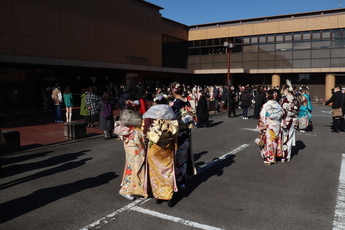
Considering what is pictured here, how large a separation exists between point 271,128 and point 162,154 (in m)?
3.59

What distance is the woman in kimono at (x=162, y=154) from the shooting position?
4.64 meters

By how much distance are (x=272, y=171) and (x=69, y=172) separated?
14.6 feet

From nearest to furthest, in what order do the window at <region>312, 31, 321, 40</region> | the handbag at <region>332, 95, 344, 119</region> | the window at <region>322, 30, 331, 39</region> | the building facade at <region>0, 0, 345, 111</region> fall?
the handbag at <region>332, 95, 344, 119</region> → the building facade at <region>0, 0, 345, 111</region> → the window at <region>322, 30, 331, 39</region> → the window at <region>312, 31, 321, 40</region>

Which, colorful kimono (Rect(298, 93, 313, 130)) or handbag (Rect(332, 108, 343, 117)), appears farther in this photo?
colorful kimono (Rect(298, 93, 313, 130))

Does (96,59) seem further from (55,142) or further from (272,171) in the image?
(272,171)

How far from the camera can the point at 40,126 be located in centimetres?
1344

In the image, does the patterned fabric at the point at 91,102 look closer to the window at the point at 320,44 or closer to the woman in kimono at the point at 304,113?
the woman in kimono at the point at 304,113

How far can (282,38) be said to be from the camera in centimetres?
3328

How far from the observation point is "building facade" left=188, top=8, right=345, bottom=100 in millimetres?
31234

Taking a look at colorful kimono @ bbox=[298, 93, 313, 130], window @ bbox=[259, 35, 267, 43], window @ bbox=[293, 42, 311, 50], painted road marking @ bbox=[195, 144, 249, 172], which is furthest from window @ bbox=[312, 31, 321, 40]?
painted road marking @ bbox=[195, 144, 249, 172]

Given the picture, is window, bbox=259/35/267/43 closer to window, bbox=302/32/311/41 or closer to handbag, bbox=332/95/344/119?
window, bbox=302/32/311/41

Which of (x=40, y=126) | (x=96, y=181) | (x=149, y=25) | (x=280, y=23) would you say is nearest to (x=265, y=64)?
(x=280, y=23)

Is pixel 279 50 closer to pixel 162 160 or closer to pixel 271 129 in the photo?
pixel 271 129

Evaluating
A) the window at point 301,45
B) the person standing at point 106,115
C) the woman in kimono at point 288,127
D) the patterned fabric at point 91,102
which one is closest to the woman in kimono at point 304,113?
the woman in kimono at point 288,127
